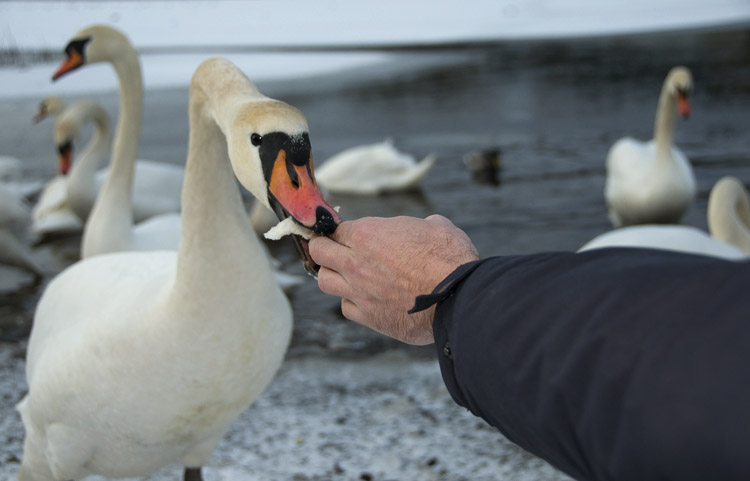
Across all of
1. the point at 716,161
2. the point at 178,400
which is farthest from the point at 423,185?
the point at 178,400

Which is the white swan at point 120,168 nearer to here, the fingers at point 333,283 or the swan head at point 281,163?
the swan head at point 281,163

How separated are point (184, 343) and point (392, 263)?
40.3 inches

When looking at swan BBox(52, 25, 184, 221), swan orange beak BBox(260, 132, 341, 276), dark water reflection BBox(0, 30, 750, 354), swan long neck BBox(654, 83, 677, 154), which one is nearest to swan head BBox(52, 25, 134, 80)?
swan BBox(52, 25, 184, 221)

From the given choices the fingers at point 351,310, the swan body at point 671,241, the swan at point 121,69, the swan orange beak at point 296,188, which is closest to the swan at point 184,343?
the swan orange beak at point 296,188

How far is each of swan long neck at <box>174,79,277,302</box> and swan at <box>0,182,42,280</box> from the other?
3620mm

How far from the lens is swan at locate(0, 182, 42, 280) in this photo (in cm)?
558

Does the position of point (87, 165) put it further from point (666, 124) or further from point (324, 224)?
point (324, 224)

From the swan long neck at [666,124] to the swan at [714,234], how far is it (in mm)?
1619

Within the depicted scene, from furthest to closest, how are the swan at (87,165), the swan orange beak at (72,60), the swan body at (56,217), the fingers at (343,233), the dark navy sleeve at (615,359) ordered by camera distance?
the swan body at (56,217)
the swan at (87,165)
the swan orange beak at (72,60)
the fingers at (343,233)
the dark navy sleeve at (615,359)

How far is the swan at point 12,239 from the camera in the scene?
18.3 feet

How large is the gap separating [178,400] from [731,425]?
72.7 inches

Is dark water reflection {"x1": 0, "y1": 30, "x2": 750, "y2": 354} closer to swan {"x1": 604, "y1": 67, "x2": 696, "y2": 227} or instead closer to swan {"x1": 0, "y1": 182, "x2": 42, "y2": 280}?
swan {"x1": 604, "y1": 67, "x2": 696, "y2": 227}

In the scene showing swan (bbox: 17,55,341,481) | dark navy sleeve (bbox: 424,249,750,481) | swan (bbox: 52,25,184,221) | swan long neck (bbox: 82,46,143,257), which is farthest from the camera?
swan (bbox: 52,25,184,221)

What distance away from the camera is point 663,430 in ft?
2.69
